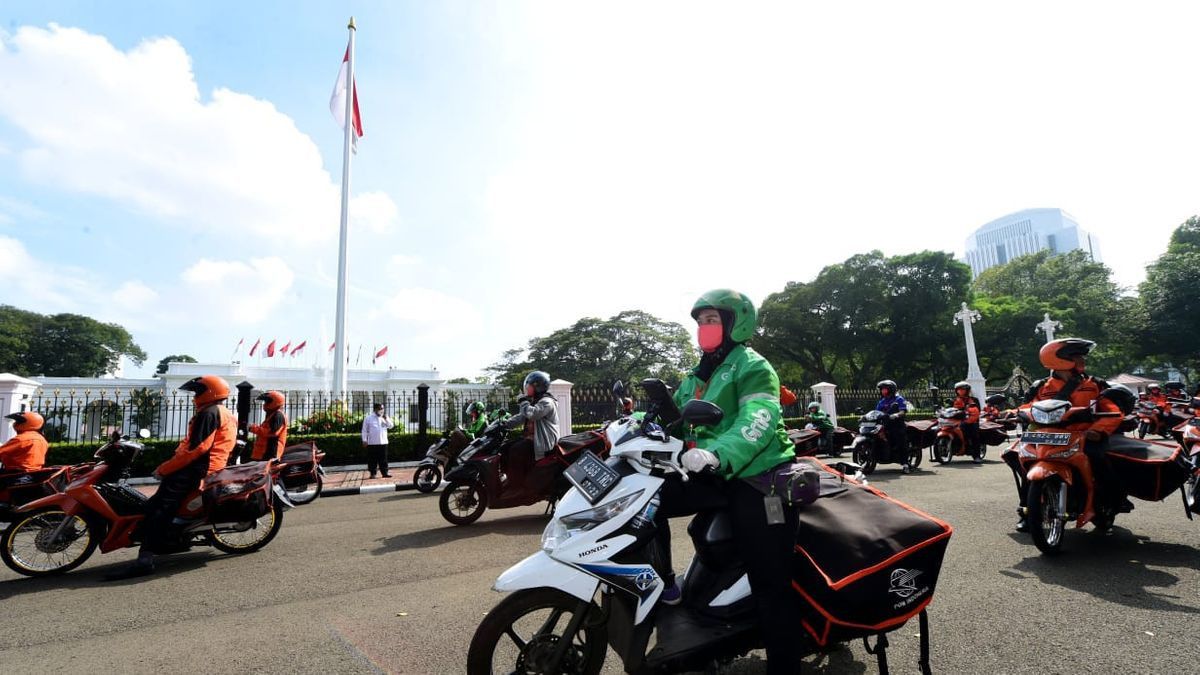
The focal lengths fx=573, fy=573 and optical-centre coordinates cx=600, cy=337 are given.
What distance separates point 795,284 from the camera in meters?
41.2

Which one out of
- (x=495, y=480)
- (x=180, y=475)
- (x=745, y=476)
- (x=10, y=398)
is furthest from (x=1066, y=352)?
(x=10, y=398)

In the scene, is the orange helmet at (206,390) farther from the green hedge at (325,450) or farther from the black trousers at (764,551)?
the green hedge at (325,450)

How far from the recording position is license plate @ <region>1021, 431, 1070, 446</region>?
16.0ft

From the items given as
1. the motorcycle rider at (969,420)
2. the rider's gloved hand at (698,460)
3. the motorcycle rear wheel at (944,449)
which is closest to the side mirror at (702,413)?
the rider's gloved hand at (698,460)

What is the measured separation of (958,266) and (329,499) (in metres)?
39.5

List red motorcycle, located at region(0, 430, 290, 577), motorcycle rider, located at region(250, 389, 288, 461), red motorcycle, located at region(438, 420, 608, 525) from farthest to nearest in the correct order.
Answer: motorcycle rider, located at region(250, 389, 288, 461) → red motorcycle, located at region(438, 420, 608, 525) → red motorcycle, located at region(0, 430, 290, 577)

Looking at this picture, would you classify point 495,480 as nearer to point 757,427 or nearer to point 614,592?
point 614,592

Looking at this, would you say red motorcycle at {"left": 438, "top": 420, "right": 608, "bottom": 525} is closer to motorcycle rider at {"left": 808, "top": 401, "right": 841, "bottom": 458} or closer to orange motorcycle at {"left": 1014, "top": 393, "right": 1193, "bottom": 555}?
orange motorcycle at {"left": 1014, "top": 393, "right": 1193, "bottom": 555}

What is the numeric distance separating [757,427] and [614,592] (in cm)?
91

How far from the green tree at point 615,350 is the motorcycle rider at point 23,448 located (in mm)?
34436

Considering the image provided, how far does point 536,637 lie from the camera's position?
2273 mm

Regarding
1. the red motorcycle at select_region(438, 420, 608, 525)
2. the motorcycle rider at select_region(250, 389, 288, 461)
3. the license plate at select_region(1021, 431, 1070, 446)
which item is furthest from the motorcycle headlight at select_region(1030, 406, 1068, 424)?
the motorcycle rider at select_region(250, 389, 288, 461)

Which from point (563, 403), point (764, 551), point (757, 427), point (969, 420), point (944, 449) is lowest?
point (944, 449)

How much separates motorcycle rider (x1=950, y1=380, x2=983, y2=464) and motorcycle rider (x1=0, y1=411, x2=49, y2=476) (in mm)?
14991
